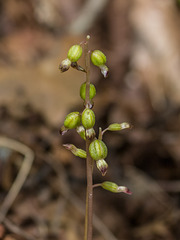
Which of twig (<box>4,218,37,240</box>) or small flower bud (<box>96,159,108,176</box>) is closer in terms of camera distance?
small flower bud (<box>96,159,108,176</box>)

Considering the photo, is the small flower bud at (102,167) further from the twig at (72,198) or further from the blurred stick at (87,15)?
the blurred stick at (87,15)

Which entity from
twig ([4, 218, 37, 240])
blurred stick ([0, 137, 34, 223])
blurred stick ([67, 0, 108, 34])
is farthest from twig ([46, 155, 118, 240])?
blurred stick ([67, 0, 108, 34])

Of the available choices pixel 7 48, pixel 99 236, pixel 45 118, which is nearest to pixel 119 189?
pixel 99 236

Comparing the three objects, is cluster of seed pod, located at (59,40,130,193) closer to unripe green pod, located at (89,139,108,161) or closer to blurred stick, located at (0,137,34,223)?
unripe green pod, located at (89,139,108,161)

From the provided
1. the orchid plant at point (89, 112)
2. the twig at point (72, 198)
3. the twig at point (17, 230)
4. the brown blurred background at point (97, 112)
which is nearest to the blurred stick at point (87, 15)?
the brown blurred background at point (97, 112)

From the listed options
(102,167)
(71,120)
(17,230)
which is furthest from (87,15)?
(102,167)

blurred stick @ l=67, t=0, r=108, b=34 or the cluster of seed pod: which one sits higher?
blurred stick @ l=67, t=0, r=108, b=34

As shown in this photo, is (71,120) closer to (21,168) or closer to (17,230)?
(17,230)
